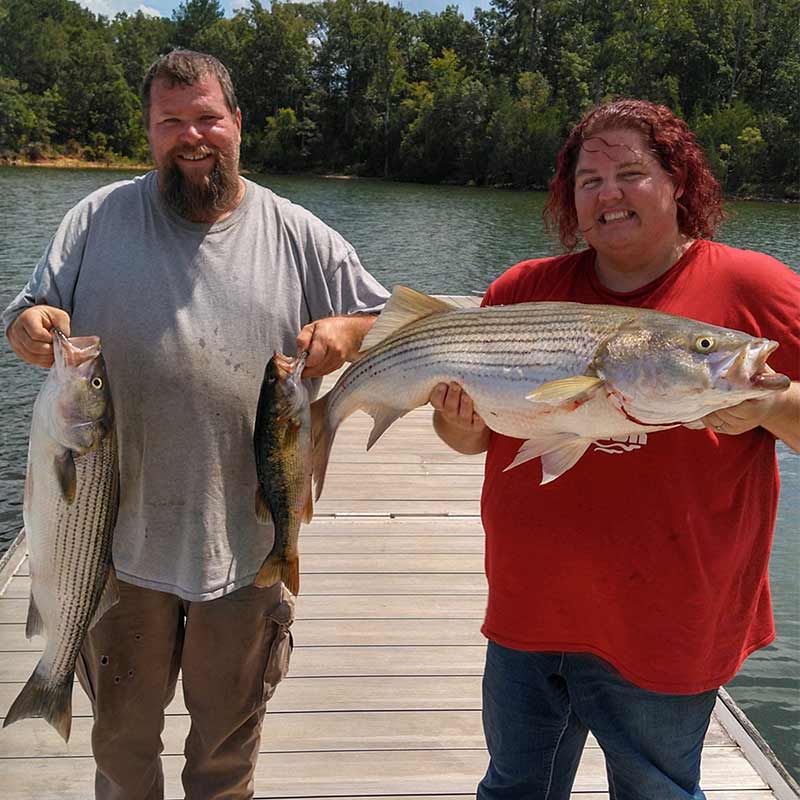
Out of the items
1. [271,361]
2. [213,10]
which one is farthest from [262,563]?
[213,10]

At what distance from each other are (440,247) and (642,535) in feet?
89.1

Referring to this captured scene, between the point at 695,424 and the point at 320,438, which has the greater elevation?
the point at 695,424

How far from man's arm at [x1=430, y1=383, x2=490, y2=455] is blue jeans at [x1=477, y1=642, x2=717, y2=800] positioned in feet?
2.04

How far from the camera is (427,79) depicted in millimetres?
84000

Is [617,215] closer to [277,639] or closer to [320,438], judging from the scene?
[320,438]

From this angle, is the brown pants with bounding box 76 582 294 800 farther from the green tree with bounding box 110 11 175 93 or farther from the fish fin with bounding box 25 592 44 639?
the green tree with bounding box 110 11 175 93

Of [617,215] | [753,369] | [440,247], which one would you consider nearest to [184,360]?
[617,215]

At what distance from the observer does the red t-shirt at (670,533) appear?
7.22 ft

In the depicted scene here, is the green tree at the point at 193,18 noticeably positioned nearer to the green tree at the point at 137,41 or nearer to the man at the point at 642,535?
the green tree at the point at 137,41

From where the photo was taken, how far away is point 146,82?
2.86 metres

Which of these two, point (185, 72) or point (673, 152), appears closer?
point (673, 152)

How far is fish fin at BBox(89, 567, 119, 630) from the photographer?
2625 millimetres

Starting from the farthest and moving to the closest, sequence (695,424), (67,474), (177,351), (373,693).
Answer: (373,693)
(177,351)
(67,474)
(695,424)

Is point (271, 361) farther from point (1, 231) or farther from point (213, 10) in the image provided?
point (213, 10)
